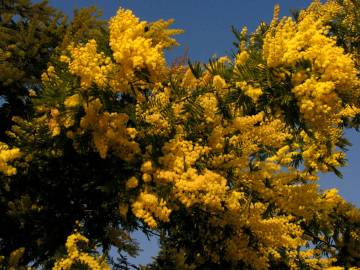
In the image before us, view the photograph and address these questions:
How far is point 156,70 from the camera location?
23.2 ft

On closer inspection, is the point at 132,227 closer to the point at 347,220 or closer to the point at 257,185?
the point at 257,185

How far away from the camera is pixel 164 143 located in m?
7.32

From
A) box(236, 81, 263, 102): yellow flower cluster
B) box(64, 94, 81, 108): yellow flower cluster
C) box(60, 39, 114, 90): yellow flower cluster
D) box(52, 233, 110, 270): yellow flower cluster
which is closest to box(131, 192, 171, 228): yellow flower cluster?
box(52, 233, 110, 270): yellow flower cluster

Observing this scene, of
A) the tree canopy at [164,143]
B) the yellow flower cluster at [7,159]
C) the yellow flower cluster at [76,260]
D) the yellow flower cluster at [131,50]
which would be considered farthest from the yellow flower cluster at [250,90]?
the yellow flower cluster at [7,159]

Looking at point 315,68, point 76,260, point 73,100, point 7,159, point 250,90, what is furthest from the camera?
point 7,159

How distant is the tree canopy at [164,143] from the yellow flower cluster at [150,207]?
0.02 metres

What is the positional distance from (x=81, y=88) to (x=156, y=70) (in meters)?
1.02

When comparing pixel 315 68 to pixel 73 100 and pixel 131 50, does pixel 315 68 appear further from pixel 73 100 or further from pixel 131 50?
pixel 73 100

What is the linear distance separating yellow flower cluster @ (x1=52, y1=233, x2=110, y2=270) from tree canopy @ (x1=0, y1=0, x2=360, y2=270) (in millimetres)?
27

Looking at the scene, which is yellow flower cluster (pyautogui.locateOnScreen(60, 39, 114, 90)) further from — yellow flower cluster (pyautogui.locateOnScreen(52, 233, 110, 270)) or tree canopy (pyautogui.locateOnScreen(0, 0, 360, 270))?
yellow flower cluster (pyautogui.locateOnScreen(52, 233, 110, 270))

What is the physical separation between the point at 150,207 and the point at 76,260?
5.21 feet

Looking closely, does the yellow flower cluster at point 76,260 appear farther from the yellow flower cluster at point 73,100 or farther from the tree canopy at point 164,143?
the yellow flower cluster at point 73,100

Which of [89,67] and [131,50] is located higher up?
[131,50]

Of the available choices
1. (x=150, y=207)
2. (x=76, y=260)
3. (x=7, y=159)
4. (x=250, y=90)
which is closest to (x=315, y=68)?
(x=250, y=90)
